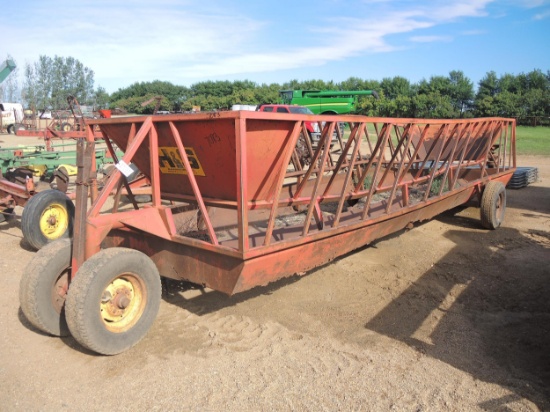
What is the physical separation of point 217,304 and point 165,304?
0.50 metres

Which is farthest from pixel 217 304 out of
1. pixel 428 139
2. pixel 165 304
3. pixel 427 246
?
pixel 428 139

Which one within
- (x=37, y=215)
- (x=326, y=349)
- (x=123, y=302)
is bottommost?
(x=326, y=349)

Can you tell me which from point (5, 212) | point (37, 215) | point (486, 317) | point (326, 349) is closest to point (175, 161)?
point (326, 349)

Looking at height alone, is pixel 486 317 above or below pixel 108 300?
below

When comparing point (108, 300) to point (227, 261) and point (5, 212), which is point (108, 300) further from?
point (5, 212)

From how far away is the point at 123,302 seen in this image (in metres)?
3.29

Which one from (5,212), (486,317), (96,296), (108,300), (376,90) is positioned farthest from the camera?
(376,90)

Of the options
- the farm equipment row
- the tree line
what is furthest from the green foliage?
the farm equipment row

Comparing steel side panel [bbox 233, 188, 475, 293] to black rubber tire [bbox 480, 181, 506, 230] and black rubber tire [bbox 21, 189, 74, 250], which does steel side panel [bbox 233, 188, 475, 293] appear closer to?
black rubber tire [bbox 480, 181, 506, 230]

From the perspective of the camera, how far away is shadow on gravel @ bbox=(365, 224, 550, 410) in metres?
3.17

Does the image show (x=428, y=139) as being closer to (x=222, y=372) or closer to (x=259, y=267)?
(x=259, y=267)

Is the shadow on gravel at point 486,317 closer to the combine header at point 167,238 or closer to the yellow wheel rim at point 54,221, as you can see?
the combine header at point 167,238

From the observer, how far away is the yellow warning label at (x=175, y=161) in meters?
3.74

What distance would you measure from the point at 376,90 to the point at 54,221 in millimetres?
43988
